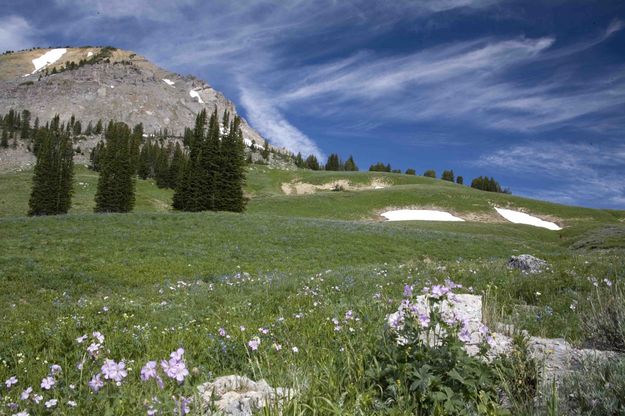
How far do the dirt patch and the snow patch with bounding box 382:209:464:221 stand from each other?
29560 millimetres

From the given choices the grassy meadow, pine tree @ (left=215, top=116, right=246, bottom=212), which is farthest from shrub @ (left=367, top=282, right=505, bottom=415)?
pine tree @ (left=215, top=116, right=246, bottom=212)

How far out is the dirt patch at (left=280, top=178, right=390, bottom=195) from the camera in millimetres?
98688

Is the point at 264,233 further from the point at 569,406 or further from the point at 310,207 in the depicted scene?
the point at 310,207

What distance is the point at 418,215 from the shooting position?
2635 inches

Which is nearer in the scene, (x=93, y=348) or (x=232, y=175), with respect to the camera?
(x=93, y=348)

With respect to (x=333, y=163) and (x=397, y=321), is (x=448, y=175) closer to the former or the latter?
(x=333, y=163)

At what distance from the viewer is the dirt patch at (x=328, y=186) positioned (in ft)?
324

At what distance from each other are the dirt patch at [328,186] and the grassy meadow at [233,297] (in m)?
52.8

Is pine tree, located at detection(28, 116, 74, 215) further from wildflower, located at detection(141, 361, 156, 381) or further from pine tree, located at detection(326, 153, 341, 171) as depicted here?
pine tree, located at detection(326, 153, 341, 171)

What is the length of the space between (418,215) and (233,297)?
59.8 metres

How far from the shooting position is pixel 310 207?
6600 cm

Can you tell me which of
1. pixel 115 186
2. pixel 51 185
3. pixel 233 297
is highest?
pixel 233 297

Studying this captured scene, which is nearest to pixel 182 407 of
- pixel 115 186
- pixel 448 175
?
pixel 115 186

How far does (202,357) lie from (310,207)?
61.0 metres
